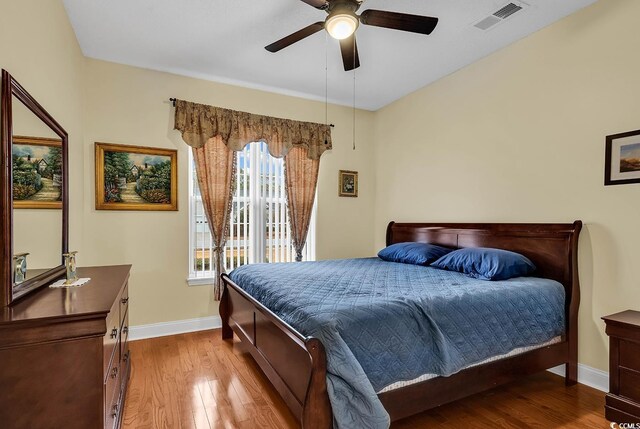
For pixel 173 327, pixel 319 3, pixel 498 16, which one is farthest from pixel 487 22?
pixel 173 327

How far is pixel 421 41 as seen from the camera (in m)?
3.05

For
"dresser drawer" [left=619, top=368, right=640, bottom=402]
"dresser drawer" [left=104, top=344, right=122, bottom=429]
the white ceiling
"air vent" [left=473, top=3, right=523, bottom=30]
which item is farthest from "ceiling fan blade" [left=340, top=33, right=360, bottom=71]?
"dresser drawer" [left=619, top=368, right=640, bottom=402]

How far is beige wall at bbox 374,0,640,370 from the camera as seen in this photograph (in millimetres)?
2389

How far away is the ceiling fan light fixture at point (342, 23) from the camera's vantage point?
2.06 metres

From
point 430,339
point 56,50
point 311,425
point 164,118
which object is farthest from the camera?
point 164,118

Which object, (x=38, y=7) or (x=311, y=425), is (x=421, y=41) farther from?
(x=311, y=425)

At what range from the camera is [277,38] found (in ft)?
9.93

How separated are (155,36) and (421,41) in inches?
95.1

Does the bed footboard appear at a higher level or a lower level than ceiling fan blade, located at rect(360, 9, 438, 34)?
lower

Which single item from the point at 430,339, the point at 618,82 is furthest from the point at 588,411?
the point at 618,82

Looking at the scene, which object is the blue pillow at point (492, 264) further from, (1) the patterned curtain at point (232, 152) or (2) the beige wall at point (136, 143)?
(2) the beige wall at point (136, 143)

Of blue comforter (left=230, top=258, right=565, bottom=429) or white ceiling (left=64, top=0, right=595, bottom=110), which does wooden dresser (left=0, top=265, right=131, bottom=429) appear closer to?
blue comforter (left=230, top=258, right=565, bottom=429)

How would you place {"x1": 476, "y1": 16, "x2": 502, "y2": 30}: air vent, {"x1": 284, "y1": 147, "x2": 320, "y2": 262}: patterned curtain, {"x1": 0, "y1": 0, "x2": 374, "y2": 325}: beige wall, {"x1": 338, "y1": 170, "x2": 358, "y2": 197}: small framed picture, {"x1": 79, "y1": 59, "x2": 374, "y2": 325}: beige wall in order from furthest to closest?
{"x1": 338, "y1": 170, "x2": 358, "y2": 197}: small framed picture
{"x1": 284, "y1": 147, "x2": 320, "y2": 262}: patterned curtain
{"x1": 79, "y1": 59, "x2": 374, "y2": 325}: beige wall
{"x1": 0, "y1": 0, "x2": 374, "y2": 325}: beige wall
{"x1": 476, "y1": 16, "x2": 502, "y2": 30}: air vent

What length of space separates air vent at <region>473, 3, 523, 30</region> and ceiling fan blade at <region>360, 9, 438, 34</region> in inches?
33.9
